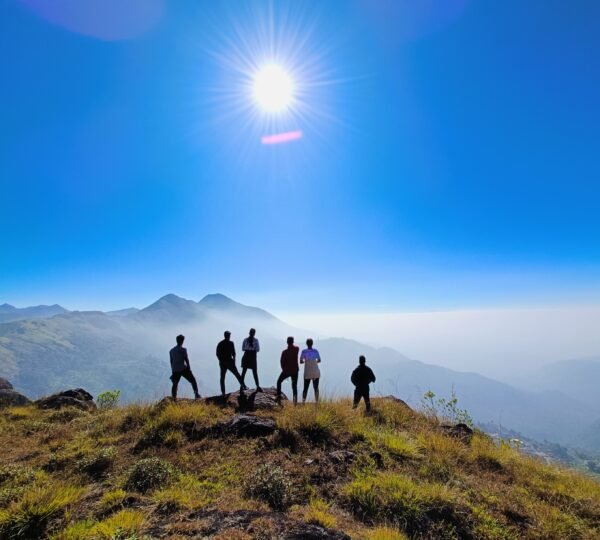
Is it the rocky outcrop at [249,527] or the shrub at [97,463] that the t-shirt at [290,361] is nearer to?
the shrub at [97,463]

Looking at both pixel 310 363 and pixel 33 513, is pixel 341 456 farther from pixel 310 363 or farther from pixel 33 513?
pixel 33 513

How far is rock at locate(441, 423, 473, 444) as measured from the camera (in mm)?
10758

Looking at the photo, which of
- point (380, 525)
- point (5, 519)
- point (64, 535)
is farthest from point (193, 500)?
point (380, 525)

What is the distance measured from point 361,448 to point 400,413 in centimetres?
443

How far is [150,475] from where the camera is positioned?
6809mm

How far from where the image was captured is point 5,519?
4926 mm

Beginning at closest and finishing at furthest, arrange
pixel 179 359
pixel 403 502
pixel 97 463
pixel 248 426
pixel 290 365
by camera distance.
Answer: pixel 403 502, pixel 97 463, pixel 248 426, pixel 179 359, pixel 290 365

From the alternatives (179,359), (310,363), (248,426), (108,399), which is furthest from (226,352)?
(108,399)

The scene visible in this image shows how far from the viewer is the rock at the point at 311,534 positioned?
4.44 metres

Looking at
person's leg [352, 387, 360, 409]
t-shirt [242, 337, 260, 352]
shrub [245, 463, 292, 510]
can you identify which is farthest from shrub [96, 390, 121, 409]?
shrub [245, 463, 292, 510]

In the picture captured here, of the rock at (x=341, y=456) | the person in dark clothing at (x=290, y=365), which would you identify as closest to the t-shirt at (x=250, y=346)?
the person in dark clothing at (x=290, y=365)

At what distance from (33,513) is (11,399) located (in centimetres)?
1618

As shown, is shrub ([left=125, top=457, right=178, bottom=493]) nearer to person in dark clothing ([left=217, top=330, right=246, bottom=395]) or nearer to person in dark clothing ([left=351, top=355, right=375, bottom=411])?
person in dark clothing ([left=217, top=330, right=246, bottom=395])

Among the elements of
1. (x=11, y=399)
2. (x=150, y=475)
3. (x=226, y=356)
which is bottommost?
(x=11, y=399)
